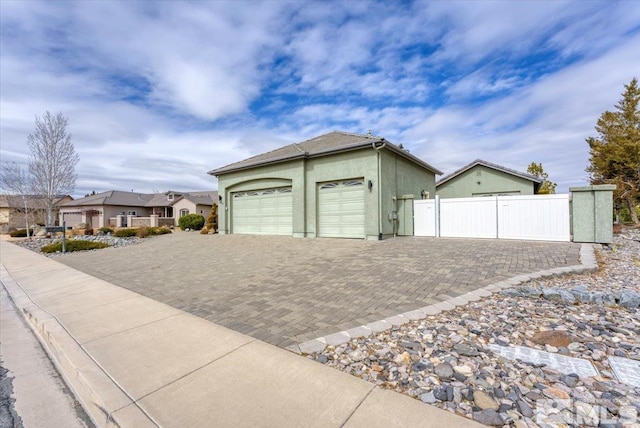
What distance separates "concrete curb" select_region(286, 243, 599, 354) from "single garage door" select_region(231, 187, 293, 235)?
10.5 meters

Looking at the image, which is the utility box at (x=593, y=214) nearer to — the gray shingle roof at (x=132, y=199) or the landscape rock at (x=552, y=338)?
the landscape rock at (x=552, y=338)

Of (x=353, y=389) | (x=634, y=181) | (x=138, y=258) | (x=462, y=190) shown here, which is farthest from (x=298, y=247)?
(x=634, y=181)

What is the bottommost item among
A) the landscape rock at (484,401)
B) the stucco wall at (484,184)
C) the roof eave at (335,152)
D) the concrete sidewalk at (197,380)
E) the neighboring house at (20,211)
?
the concrete sidewalk at (197,380)

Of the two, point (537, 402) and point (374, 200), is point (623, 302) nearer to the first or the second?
point (537, 402)

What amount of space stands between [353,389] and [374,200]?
9.73m

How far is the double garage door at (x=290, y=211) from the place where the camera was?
1243cm

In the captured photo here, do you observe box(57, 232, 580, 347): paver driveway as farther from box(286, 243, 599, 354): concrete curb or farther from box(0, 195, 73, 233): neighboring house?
box(0, 195, 73, 233): neighboring house

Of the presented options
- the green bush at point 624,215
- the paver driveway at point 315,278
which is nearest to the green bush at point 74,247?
the paver driveway at point 315,278

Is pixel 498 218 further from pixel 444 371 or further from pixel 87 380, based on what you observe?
pixel 87 380

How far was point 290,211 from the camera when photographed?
47.4ft

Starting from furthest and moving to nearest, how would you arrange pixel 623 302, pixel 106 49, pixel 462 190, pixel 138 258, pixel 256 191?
1. pixel 462 190
2. pixel 256 191
3. pixel 138 258
4. pixel 106 49
5. pixel 623 302

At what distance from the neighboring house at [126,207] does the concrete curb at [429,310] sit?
35038 millimetres

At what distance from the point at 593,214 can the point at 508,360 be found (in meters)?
9.20

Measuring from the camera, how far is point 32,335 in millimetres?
4402
